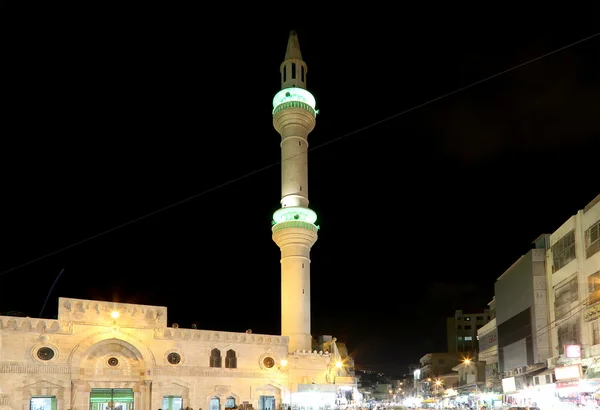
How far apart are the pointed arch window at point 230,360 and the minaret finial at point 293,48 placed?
93.1ft

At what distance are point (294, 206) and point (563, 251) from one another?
2418 centimetres

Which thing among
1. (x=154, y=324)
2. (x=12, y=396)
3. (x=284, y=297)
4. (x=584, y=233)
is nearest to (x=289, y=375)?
(x=284, y=297)

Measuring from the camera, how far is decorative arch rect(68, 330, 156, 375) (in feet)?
137

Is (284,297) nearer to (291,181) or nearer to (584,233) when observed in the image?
(291,181)

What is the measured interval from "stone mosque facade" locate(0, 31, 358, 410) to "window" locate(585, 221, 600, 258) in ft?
71.5

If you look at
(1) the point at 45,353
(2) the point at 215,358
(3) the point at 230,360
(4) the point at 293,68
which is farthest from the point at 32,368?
(4) the point at 293,68

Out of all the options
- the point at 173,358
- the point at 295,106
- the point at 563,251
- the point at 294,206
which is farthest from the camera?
the point at 295,106

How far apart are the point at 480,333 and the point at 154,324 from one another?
4150cm

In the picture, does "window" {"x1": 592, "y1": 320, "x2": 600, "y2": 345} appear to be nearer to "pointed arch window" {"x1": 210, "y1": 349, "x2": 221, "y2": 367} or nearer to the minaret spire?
"pointed arch window" {"x1": 210, "y1": 349, "x2": 221, "y2": 367}

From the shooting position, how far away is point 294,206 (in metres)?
56.1

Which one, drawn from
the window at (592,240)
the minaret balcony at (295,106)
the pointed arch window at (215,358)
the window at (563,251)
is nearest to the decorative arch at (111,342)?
the pointed arch window at (215,358)

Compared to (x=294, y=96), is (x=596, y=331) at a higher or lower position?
lower

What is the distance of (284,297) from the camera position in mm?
→ 54969

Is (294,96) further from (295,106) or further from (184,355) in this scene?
(184,355)
